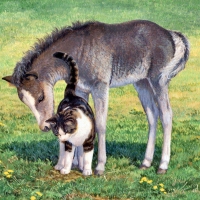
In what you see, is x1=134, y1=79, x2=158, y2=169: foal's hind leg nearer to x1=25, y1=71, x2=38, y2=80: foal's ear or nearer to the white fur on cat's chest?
the white fur on cat's chest

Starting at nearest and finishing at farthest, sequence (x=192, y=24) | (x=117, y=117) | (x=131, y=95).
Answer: (x=117, y=117) < (x=131, y=95) < (x=192, y=24)

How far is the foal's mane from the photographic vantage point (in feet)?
30.7

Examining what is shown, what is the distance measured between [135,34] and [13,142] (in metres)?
3.32

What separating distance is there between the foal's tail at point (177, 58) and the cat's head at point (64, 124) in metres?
1.70

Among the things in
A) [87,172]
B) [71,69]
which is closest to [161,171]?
[87,172]

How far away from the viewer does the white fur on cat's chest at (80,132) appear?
30.5ft

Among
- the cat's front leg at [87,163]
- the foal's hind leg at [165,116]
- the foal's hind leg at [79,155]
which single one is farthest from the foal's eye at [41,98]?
the foal's hind leg at [165,116]

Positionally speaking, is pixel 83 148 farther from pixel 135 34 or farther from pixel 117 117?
pixel 117 117

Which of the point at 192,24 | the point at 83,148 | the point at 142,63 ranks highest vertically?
the point at 142,63

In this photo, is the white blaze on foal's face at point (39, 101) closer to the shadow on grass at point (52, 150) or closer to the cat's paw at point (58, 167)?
the cat's paw at point (58, 167)

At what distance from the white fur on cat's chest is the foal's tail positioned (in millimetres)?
1486

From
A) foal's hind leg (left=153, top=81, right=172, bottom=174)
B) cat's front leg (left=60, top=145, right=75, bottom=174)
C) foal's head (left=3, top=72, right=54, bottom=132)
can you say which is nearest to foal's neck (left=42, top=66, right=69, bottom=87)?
foal's head (left=3, top=72, right=54, bottom=132)

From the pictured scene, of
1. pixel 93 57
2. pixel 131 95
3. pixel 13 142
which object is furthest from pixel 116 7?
pixel 93 57

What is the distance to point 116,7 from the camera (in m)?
24.5
